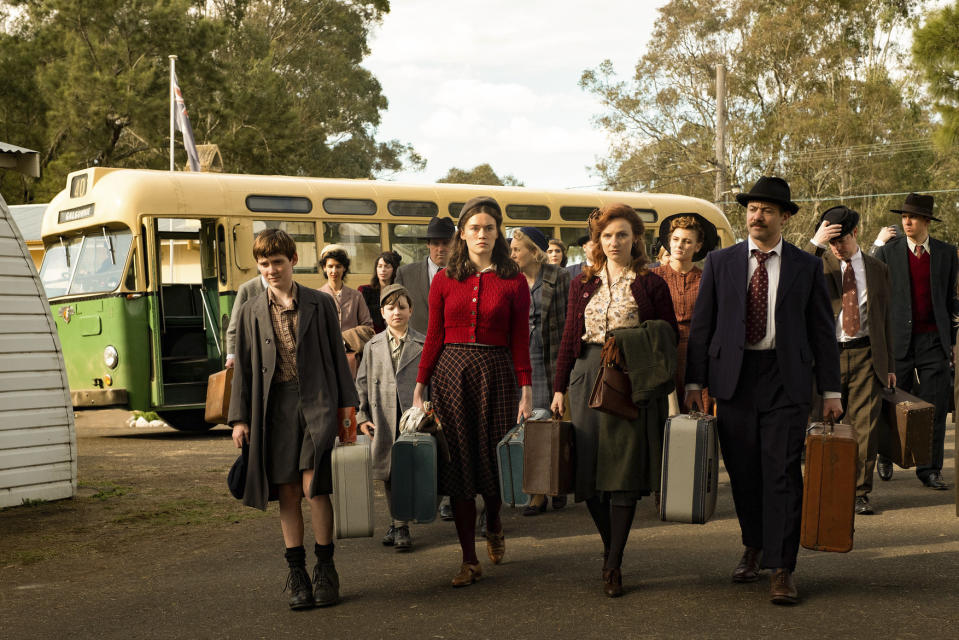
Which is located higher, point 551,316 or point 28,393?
point 551,316

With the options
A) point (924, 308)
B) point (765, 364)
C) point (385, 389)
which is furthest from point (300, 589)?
point (924, 308)

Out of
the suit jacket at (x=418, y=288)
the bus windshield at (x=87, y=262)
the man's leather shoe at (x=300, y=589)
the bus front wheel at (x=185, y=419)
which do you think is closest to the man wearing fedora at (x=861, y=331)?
the suit jacket at (x=418, y=288)

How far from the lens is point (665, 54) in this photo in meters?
44.0

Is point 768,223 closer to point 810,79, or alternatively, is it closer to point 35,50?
point 35,50

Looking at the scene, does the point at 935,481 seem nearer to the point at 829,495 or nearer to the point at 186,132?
the point at 829,495

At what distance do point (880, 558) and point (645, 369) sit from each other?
6.35 feet

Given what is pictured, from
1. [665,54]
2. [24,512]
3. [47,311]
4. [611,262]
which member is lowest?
[24,512]

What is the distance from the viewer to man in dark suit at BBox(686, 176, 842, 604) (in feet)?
19.0

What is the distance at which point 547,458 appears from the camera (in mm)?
5984

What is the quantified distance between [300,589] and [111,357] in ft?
30.9

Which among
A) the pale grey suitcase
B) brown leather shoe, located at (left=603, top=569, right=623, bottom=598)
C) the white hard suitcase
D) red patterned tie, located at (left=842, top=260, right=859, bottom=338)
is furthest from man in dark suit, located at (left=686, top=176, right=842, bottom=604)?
red patterned tie, located at (left=842, top=260, right=859, bottom=338)

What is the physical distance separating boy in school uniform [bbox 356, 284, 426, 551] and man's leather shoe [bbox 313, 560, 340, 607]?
5.92 feet

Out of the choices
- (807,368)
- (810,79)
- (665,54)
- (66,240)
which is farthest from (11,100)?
(807,368)

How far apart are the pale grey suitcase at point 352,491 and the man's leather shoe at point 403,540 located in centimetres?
147
